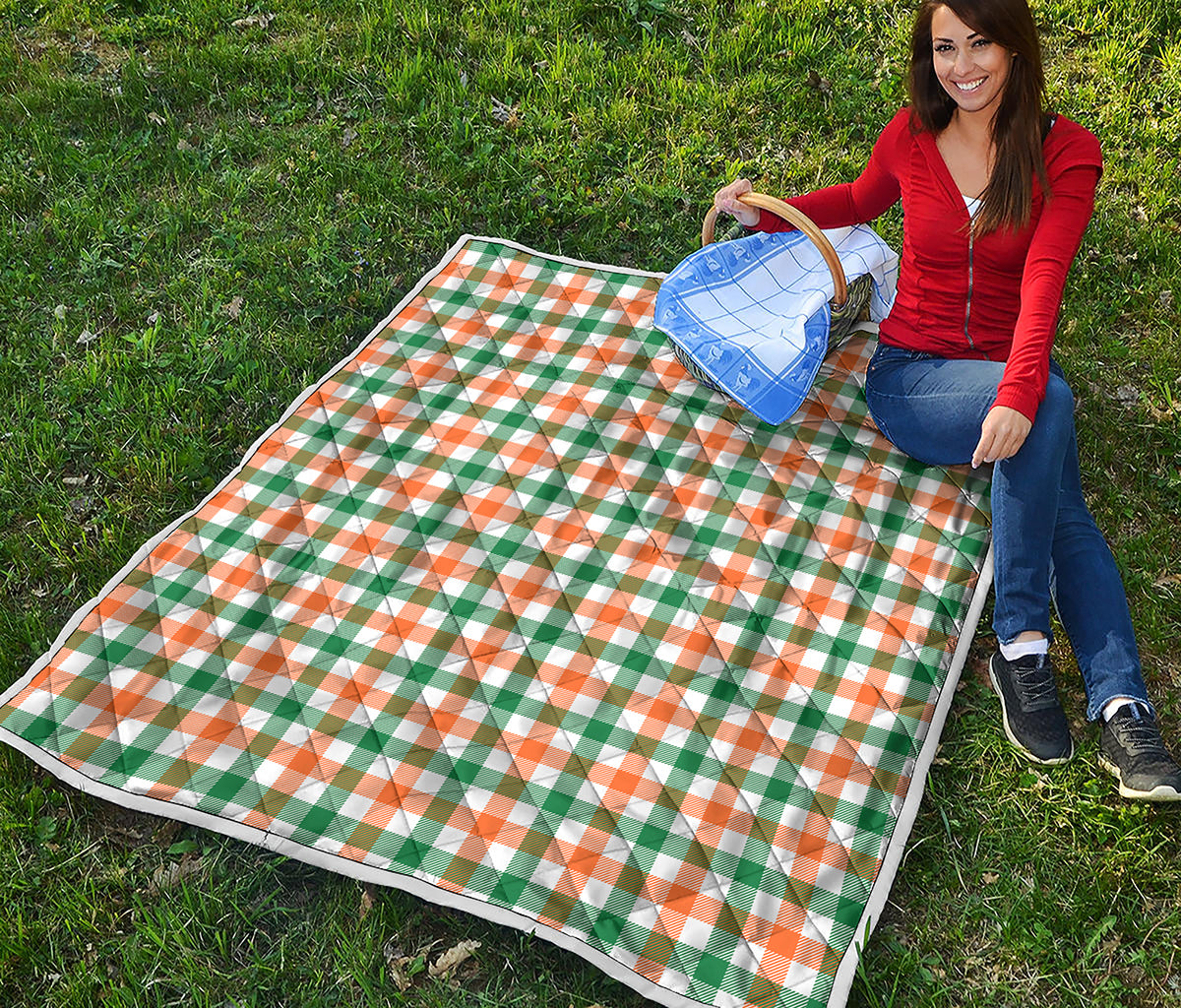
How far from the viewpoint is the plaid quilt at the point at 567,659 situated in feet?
7.70

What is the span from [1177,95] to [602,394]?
9.59 ft

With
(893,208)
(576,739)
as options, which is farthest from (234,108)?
(576,739)

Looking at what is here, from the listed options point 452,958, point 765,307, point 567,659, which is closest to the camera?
point 452,958

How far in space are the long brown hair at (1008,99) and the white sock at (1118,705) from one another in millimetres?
1208

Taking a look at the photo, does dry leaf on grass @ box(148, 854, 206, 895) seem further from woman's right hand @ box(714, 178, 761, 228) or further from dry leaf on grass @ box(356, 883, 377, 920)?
woman's right hand @ box(714, 178, 761, 228)

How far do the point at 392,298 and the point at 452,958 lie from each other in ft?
8.00

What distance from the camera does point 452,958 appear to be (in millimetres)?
2299

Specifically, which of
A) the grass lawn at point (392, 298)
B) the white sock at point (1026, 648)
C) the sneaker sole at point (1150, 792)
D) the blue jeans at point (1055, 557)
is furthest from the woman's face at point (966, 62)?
the sneaker sole at point (1150, 792)

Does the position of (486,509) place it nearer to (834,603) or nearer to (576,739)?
(576,739)

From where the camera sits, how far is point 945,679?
268cm

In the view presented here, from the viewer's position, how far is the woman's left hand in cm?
254

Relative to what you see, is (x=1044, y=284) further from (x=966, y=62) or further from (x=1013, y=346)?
(x=966, y=62)

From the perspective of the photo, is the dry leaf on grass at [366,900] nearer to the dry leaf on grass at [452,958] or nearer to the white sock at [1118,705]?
the dry leaf on grass at [452,958]

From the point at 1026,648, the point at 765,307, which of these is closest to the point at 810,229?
the point at 765,307
